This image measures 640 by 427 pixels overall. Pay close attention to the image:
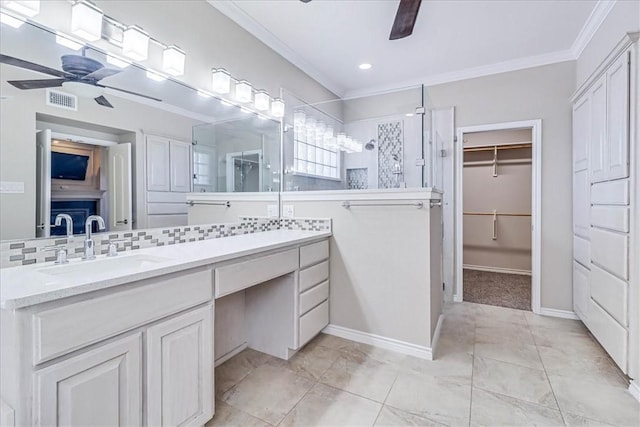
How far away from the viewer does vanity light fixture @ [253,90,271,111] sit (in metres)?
2.71

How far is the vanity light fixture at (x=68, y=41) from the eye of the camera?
1.48 metres

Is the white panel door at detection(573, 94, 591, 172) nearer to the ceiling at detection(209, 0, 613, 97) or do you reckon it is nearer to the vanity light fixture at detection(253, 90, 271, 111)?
the ceiling at detection(209, 0, 613, 97)

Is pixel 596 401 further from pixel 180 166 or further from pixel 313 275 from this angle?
pixel 180 166

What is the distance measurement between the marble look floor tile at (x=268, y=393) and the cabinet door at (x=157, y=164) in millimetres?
1340

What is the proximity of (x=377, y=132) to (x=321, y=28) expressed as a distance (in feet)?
3.61

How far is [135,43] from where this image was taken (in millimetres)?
1765

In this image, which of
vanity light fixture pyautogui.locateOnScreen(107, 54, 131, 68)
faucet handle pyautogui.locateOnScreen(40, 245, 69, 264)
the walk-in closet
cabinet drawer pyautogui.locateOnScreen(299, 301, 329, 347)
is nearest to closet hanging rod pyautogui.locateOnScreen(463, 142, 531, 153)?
the walk-in closet

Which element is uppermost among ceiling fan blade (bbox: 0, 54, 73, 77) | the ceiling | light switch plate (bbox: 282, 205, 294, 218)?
the ceiling

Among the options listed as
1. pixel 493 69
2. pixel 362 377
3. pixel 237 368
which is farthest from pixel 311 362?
pixel 493 69

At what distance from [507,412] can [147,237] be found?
89.0 inches

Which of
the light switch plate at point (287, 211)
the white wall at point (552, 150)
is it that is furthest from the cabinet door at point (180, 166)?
the white wall at point (552, 150)

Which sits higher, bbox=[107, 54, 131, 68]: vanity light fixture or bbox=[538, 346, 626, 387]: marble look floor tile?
bbox=[107, 54, 131, 68]: vanity light fixture

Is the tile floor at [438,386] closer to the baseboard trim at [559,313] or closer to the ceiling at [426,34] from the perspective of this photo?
the baseboard trim at [559,313]

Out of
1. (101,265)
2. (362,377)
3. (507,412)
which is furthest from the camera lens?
(362,377)
